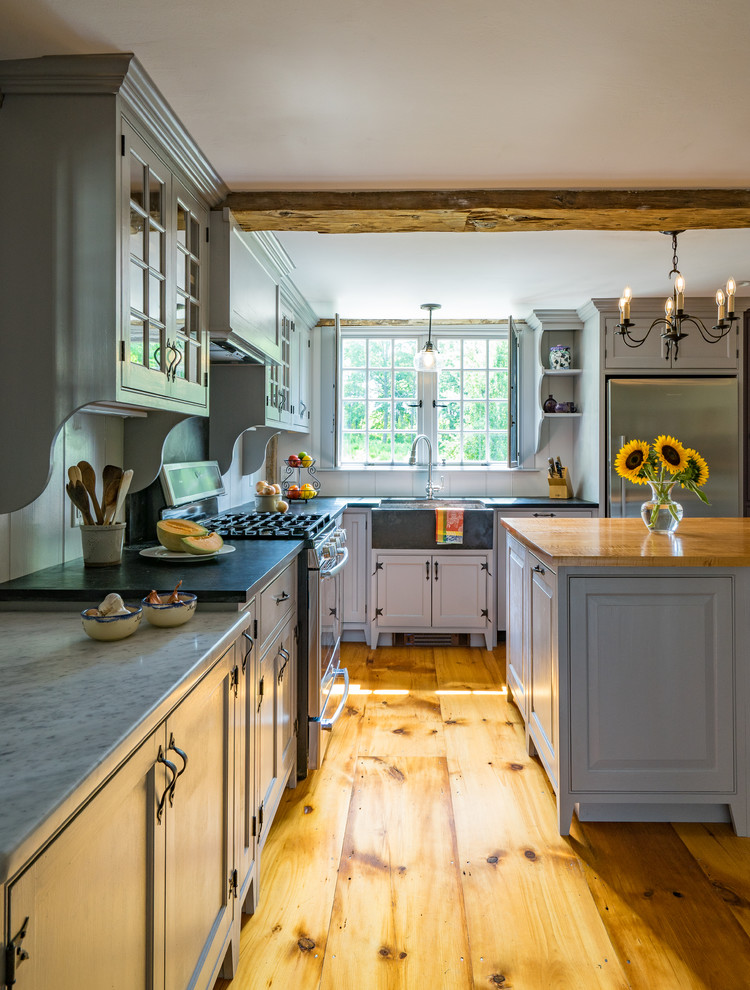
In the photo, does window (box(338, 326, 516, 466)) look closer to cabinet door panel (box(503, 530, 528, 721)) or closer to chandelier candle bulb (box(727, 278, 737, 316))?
cabinet door panel (box(503, 530, 528, 721))

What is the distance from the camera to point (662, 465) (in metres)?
2.76

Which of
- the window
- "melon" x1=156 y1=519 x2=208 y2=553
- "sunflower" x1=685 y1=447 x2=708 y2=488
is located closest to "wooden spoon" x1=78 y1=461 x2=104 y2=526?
"melon" x1=156 y1=519 x2=208 y2=553

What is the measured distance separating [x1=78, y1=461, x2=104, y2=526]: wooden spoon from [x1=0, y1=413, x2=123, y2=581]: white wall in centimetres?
6

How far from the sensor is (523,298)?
4.54 metres

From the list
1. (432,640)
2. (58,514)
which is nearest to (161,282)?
(58,514)

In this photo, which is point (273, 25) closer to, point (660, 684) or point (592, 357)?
point (660, 684)

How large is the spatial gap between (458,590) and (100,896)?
3686mm

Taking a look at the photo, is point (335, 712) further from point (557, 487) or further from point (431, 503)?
point (557, 487)

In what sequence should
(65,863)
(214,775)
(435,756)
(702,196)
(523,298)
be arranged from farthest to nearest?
(523,298) → (435,756) → (702,196) → (214,775) → (65,863)

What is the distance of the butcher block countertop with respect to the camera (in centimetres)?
218

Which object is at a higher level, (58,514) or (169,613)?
(58,514)

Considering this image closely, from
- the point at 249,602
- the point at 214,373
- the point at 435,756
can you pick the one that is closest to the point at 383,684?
the point at 435,756

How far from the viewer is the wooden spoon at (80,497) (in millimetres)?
2044

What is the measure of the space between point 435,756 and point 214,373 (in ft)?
6.98
